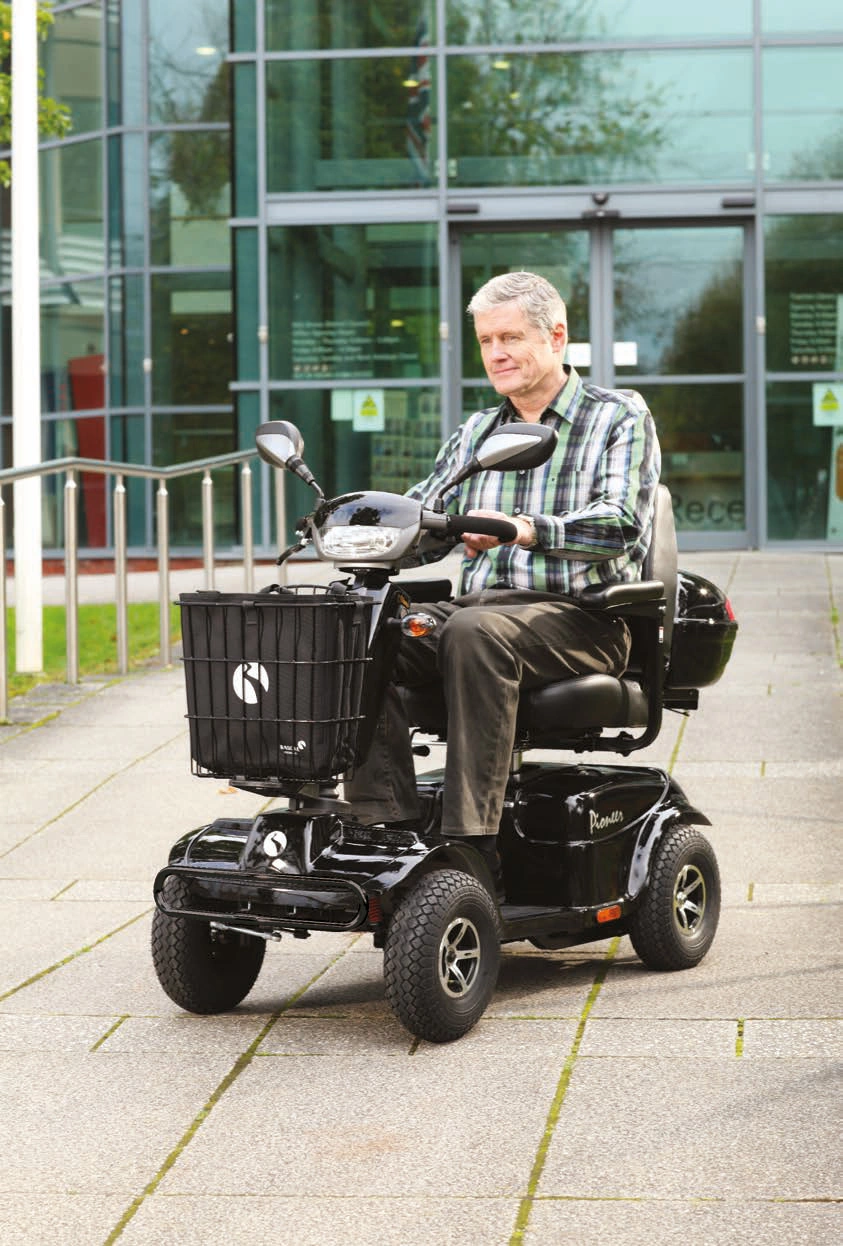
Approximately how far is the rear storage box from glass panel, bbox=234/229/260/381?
11.5 meters

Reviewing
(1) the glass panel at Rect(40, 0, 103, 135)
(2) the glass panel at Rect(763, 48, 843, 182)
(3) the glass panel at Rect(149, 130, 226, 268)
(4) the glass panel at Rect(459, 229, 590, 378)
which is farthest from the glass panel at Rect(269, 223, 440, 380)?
(1) the glass panel at Rect(40, 0, 103, 135)

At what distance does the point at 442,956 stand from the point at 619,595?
97cm

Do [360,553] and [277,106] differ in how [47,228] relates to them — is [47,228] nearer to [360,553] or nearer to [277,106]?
[277,106]

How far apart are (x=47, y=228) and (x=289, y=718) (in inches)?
673

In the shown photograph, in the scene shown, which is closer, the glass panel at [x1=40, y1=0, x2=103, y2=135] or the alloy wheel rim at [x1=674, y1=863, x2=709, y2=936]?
the alloy wheel rim at [x1=674, y1=863, x2=709, y2=936]

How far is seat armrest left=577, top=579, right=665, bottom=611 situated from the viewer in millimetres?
4551

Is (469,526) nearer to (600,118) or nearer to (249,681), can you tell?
(249,681)

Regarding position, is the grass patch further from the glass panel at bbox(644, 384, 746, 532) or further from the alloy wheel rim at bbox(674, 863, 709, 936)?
the alloy wheel rim at bbox(674, 863, 709, 936)

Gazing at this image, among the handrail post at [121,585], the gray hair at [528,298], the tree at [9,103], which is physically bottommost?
the handrail post at [121,585]

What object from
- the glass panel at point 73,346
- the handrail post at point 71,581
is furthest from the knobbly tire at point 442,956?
the glass panel at point 73,346

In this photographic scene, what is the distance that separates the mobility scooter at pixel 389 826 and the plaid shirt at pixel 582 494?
0.35 ft

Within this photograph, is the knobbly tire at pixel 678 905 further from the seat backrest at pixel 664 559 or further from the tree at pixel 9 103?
the tree at pixel 9 103

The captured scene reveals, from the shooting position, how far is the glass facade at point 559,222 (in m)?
15.6

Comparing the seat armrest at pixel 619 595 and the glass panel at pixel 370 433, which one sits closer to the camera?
the seat armrest at pixel 619 595
